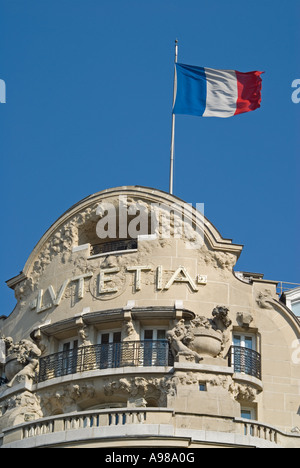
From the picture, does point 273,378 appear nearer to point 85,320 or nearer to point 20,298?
point 85,320

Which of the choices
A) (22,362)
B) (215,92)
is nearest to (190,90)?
(215,92)

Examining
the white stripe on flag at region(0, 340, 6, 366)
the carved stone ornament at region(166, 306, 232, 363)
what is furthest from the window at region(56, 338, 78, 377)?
the carved stone ornament at region(166, 306, 232, 363)

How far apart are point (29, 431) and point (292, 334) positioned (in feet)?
26.7

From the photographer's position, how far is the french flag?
4153 centimetres

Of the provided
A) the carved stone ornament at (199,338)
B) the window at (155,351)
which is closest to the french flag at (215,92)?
the carved stone ornament at (199,338)

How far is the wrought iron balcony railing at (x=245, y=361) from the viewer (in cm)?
3628

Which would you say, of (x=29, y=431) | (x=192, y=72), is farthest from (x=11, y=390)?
(x=192, y=72)

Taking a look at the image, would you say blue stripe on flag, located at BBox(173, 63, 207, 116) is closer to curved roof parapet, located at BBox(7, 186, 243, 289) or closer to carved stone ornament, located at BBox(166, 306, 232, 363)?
curved roof parapet, located at BBox(7, 186, 243, 289)

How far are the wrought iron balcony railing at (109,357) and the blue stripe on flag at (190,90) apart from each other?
894 cm

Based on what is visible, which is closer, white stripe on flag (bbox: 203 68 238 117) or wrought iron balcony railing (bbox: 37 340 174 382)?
wrought iron balcony railing (bbox: 37 340 174 382)

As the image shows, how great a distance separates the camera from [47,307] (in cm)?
3844

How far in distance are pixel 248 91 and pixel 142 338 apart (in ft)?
31.2

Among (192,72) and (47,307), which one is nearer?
(47,307)

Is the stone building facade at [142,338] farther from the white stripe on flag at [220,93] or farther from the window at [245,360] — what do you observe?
the white stripe on flag at [220,93]
